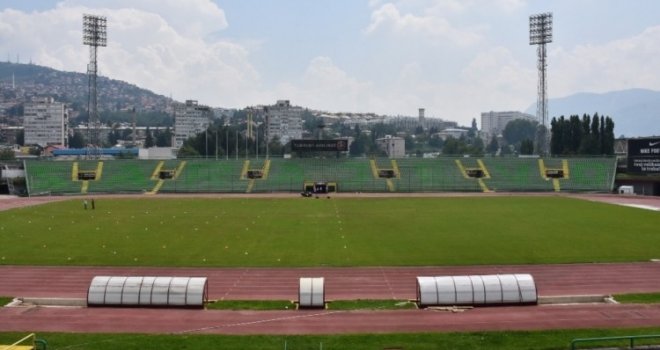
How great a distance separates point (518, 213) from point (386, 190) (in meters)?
26.4

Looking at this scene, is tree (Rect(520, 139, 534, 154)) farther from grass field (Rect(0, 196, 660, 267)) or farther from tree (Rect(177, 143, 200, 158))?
tree (Rect(177, 143, 200, 158))

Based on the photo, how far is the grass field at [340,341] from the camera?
1523 cm

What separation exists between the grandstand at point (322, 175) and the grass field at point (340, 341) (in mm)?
56853

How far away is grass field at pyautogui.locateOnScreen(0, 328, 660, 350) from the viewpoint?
15234 mm

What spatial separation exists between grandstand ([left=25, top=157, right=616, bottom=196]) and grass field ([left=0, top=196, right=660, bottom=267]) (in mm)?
16142

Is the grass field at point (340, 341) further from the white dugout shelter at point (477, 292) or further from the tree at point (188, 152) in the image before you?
the tree at point (188, 152)

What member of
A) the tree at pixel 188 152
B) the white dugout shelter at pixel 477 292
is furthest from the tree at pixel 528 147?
the white dugout shelter at pixel 477 292

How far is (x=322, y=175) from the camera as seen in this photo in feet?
256

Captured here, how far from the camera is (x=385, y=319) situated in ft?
59.2

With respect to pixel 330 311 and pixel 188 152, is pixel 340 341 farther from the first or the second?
pixel 188 152

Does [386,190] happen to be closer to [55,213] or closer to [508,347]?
[55,213]

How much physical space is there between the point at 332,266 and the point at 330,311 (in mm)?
7631

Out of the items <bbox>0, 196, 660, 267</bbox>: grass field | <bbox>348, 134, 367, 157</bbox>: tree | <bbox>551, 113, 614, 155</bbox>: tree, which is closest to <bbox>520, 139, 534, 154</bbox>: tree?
<bbox>551, 113, 614, 155</bbox>: tree

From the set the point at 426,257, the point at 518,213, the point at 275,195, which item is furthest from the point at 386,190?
the point at 426,257
